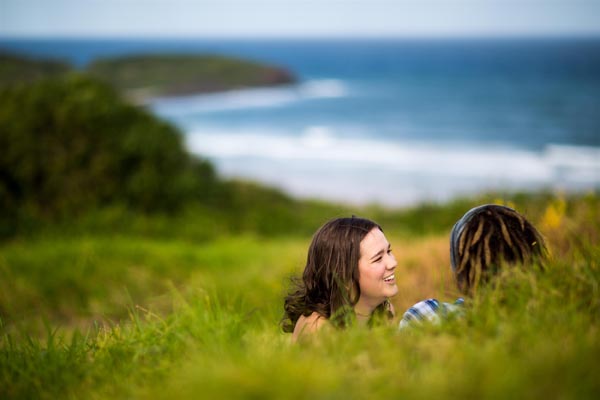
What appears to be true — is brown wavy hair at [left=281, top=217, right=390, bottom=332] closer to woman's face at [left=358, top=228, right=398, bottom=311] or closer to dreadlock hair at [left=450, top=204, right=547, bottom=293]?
woman's face at [left=358, top=228, right=398, bottom=311]

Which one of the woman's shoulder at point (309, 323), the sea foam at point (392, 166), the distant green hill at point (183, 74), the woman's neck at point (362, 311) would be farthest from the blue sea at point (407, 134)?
the woman's shoulder at point (309, 323)

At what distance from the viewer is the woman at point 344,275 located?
8.50ft

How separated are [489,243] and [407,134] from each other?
34245 millimetres

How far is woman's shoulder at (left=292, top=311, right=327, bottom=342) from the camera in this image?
2.51 m

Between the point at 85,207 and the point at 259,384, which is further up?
the point at 259,384

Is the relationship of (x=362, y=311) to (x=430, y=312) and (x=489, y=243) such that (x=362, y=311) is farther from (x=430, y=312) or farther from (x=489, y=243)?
(x=489, y=243)

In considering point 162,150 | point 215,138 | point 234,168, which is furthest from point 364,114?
point 162,150

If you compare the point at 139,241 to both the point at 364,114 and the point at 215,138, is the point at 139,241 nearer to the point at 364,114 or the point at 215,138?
the point at 215,138

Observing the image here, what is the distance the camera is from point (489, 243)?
2.34m

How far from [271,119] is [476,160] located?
1846 centimetres

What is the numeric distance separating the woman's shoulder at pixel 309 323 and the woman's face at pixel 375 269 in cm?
22

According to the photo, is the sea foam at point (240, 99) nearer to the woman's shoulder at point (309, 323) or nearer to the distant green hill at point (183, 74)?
the distant green hill at point (183, 74)

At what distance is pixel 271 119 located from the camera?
4278cm

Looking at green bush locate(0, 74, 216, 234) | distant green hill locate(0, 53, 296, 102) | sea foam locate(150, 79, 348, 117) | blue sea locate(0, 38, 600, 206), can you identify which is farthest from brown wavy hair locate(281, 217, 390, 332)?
distant green hill locate(0, 53, 296, 102)
